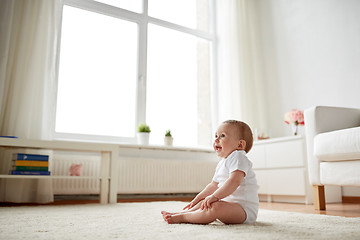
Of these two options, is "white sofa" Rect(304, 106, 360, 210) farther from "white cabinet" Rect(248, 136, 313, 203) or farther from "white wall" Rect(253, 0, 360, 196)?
"white wall" Rect(253, 0, 360, 196)

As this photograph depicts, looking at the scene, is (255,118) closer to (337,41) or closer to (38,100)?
(337,41)

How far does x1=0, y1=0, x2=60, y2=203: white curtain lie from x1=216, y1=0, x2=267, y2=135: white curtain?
2.05m

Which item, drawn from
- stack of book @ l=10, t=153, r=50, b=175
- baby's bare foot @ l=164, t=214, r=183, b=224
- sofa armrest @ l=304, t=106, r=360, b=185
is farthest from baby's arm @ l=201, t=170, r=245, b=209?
stack of book @ l=10, t=153, r=50, b=175

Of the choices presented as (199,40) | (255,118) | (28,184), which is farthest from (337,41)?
(28,184)

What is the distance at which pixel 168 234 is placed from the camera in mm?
982

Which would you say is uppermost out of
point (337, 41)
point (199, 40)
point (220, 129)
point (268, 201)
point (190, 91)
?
point (199, 40)

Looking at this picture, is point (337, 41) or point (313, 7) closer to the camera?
point (337, 41)

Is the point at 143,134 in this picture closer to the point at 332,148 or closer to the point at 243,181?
the point at 332,148

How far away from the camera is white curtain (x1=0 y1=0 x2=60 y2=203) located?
2.52 m

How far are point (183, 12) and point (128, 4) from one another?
2.60ft

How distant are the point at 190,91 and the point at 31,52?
6.36 ft

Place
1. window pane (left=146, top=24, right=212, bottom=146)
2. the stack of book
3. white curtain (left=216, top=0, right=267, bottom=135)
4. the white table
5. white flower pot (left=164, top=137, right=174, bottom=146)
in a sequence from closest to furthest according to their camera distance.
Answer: the stack of book
the white table
white flower pot (left=164, top=137, right=174, bottom=146)
window pane (left=146, top=24, right=212, bottom=146)
white curtain (left=216, top=0, right=267, bottom=135)

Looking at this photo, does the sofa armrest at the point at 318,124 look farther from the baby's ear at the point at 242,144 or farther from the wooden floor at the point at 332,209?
the baby's ear at the point at 242,144

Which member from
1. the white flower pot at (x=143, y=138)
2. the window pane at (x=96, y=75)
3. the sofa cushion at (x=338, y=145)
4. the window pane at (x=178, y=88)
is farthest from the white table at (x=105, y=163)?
the sofa cushion at (x=338, y=145)
